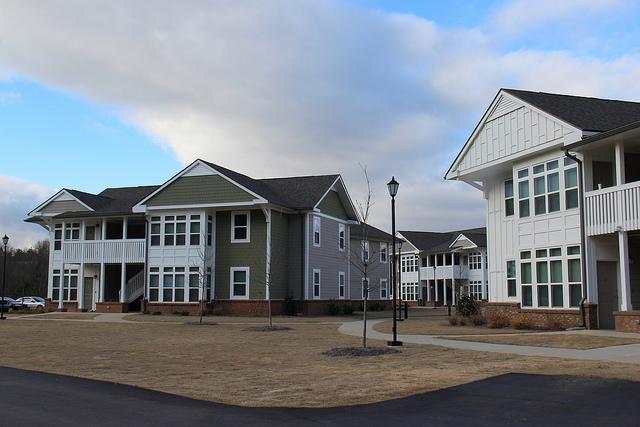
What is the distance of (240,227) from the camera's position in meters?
38.2

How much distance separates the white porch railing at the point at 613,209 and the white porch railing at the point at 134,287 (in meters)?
27.8

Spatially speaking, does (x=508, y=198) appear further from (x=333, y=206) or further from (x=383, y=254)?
(x=383, y=254)

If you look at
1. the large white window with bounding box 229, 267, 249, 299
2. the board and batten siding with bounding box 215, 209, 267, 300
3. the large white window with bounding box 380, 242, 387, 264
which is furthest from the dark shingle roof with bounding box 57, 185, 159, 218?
the large white window with bounding box 380, 242, 387, 264

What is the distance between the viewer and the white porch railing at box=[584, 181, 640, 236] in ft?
68.7

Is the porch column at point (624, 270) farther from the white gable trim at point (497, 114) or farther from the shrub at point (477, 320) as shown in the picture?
the shrub at point (477, 320)

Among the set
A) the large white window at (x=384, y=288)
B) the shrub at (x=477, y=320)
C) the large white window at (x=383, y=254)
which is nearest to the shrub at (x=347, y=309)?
the large white window at (x=384, y=288)

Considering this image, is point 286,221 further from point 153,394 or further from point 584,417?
point 584,417

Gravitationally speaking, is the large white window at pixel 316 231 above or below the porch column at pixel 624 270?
above

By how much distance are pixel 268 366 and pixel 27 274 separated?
98.7 meters

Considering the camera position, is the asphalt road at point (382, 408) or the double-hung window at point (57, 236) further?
the double-hung window at point (57, 236)

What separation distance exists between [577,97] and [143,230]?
28.1 m

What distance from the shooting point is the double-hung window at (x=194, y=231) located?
3781 cm

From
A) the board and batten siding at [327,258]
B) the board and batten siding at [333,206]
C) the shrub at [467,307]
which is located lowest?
the shrub at [467,307]

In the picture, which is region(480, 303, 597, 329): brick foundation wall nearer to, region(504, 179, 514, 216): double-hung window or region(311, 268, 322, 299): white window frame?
region(504, 179, 514, 216): double-hung window
